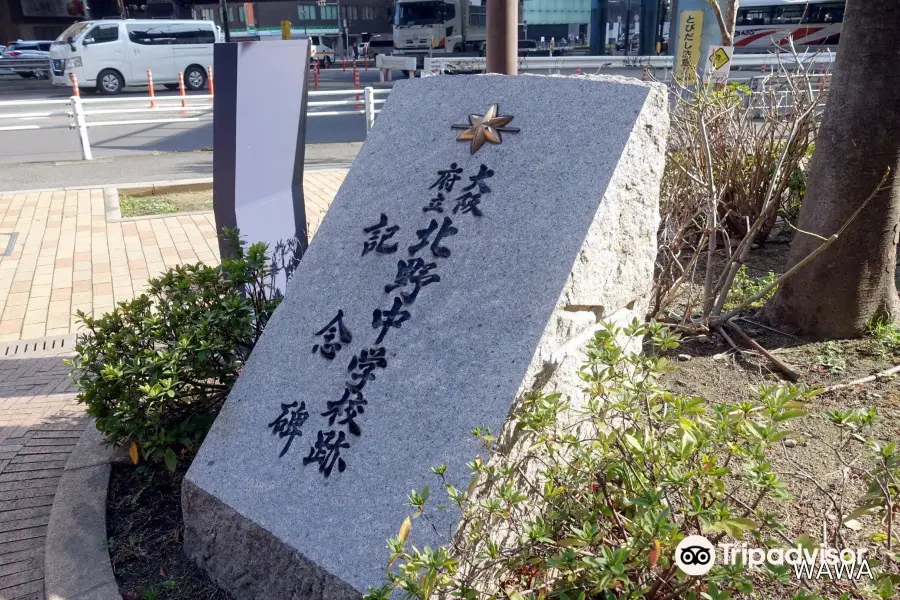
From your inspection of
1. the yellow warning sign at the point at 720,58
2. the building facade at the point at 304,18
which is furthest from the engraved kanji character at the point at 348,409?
the building facade at the point at 304,18

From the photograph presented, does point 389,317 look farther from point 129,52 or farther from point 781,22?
point 781,22

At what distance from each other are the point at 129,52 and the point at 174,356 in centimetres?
1923

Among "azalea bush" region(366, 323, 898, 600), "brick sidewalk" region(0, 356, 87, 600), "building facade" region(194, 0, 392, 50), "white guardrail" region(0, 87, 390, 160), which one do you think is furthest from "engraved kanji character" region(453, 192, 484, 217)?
"building facade" region(194, 0, 392, 50)

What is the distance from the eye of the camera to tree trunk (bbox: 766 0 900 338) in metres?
3.24

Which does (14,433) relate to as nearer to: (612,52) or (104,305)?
(104,305)

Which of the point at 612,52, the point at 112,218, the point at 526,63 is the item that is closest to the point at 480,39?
the point at 612,52

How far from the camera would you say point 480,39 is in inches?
1040

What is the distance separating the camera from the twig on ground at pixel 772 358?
3289mm

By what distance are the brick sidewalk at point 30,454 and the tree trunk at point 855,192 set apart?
11.7ft

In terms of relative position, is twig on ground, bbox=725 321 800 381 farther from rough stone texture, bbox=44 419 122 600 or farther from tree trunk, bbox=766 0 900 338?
rough stone texture, bbox=44 419 122 600

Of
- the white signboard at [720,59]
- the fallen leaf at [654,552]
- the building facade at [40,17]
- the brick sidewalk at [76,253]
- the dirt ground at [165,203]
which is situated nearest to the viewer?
the fallen leaf at [654,552]

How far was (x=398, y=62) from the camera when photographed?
2008cm

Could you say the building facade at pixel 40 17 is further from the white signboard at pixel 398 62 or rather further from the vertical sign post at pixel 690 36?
the vertical sign post at pixel 690 36

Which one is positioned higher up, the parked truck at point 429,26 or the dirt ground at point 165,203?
the parked truck at point 429,26
